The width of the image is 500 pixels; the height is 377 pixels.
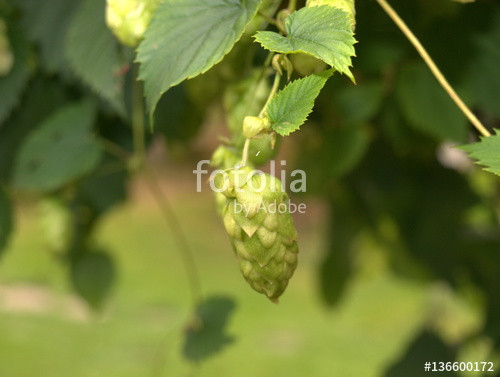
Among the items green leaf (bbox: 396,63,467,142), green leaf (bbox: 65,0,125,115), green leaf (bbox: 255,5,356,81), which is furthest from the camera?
green leaf (bbox: 396,63,467,142)

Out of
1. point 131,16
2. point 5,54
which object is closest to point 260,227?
point 131,16

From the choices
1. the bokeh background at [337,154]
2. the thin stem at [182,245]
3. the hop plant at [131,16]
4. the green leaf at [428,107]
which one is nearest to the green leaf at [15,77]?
the bokeh background at [337,154]

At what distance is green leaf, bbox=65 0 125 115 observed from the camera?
562 millimetres

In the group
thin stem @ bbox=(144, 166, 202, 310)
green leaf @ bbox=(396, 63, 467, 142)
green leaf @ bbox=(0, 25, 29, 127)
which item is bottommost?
thin stem @ bbox=(144, 166, 202, 310)

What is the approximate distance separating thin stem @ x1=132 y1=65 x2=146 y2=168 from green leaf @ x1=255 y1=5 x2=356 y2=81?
28 centimetres

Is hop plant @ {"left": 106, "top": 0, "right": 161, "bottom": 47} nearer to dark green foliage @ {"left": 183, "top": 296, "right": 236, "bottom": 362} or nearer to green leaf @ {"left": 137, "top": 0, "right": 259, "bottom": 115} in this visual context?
green leaf @ {"left": 137, "top": 0, "right": 259, "bottom": 115}

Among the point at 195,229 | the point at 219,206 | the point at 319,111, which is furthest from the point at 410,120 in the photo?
the point at 195,229

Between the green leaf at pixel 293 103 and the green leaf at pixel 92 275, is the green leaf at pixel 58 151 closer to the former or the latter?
the green leaf at pixel 92 275

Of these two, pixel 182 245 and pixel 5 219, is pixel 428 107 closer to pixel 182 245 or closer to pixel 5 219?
pixel 5 219

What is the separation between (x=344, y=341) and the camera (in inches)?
101

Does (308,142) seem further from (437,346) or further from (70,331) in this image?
(70,331)

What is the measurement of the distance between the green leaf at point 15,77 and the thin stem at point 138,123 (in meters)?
0.10

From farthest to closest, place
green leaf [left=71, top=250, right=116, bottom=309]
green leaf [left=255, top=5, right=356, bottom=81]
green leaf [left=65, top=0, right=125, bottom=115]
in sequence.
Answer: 1. green leaf [left=71, top=250, right=116, bottom=309]
2. green leaf [left=65, top=0, right=125, bottom=115]
3. green leaf [left=255, top=5, right=356, bottom=81]

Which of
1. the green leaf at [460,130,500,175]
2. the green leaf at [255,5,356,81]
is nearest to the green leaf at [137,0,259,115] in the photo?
the green leaf at [255,5,356,81]
